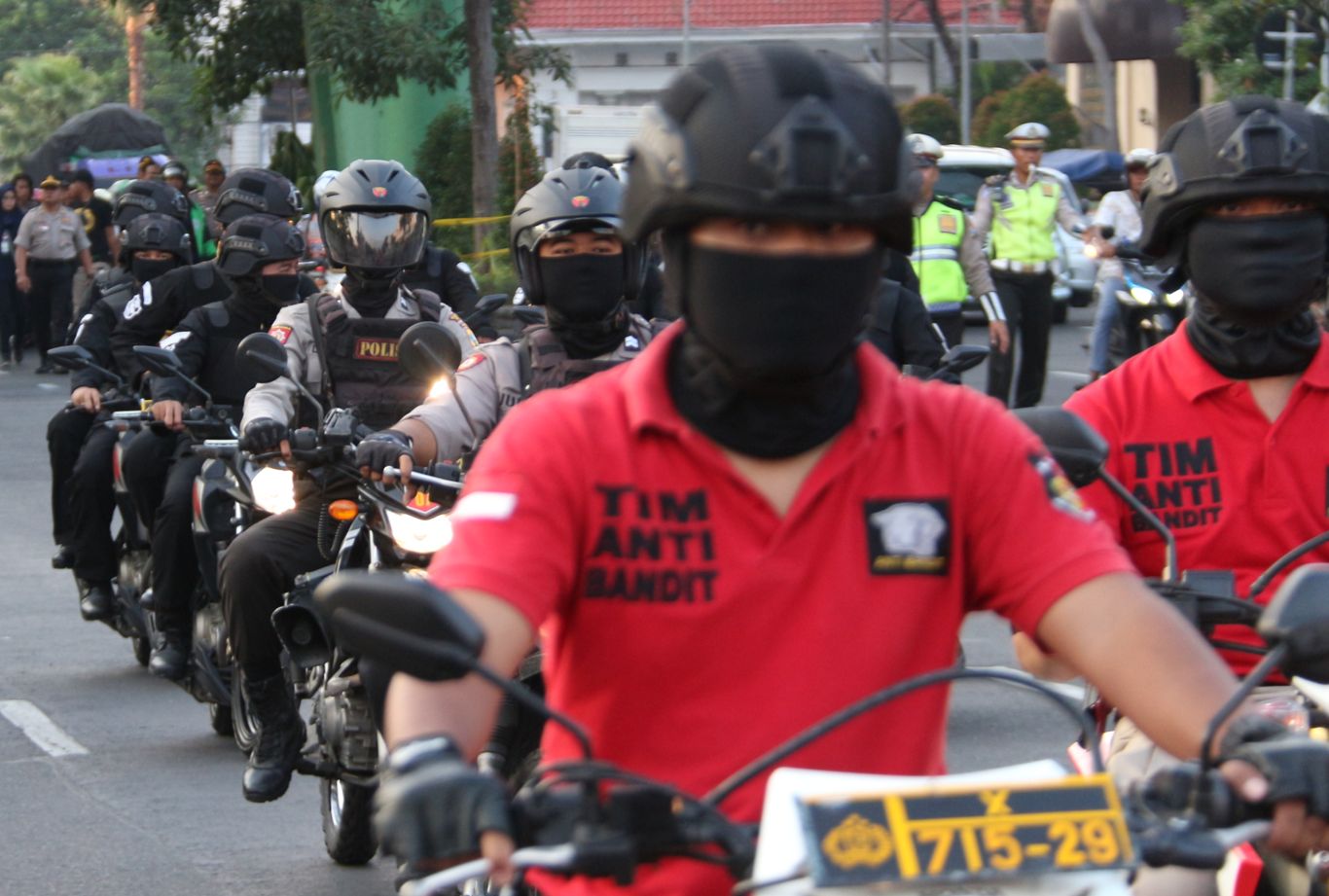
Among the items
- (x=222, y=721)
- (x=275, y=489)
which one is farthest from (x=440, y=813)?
(x=222, y=721)

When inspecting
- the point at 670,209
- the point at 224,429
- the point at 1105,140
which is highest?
the point at 670,209

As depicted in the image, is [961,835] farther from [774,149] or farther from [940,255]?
[940,255]

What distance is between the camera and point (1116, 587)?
274 cm

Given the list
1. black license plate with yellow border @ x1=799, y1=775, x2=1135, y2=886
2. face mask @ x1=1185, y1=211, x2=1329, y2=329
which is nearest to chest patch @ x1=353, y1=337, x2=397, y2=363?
face mask @ x1=1185, y1=211, x2=1329, y2=329

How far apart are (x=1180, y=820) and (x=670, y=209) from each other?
2.87ft

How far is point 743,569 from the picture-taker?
273cm

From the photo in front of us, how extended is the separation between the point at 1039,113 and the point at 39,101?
43.0 metres

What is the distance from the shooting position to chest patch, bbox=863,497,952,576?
109 inches

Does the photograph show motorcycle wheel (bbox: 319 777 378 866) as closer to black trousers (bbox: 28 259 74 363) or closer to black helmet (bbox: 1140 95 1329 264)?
black helmet (bbox: 1140 95 1329 264)

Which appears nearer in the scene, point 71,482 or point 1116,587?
point 1116,587

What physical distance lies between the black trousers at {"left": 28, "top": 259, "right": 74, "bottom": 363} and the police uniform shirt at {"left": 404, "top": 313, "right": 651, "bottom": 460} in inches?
786

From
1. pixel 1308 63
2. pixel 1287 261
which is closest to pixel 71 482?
pixel 1287 261

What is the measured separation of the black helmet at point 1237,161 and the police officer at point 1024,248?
1163cm

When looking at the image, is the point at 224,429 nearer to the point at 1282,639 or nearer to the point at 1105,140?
the point at 1282,639
